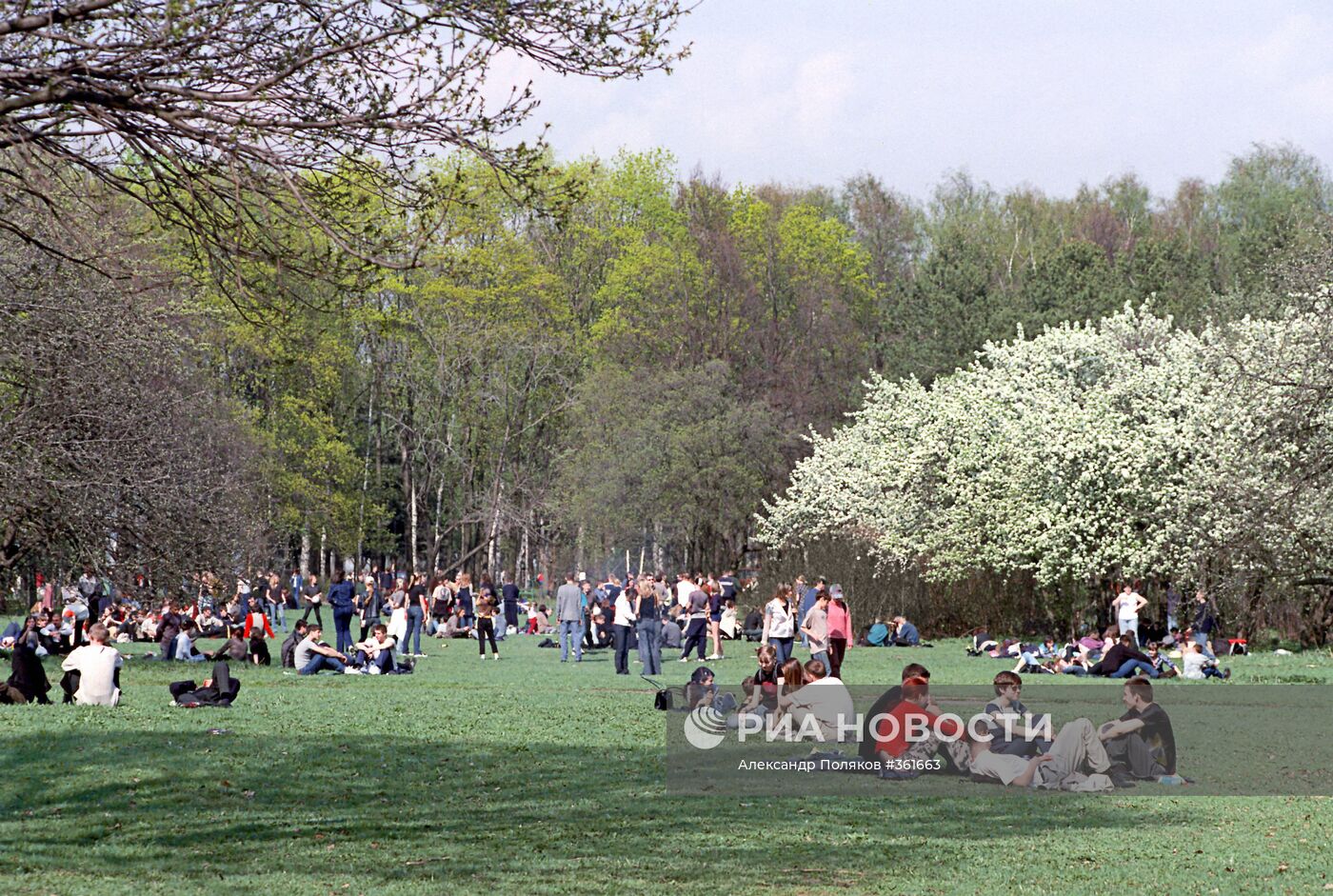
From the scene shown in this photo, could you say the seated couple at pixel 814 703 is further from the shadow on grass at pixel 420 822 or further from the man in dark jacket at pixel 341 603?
the man in dark jacket at pixel 341 603

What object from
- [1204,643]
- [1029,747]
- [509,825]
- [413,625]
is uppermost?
[413,625]

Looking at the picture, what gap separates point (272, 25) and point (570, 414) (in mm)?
56133

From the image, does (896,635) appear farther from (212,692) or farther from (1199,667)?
(212,692)

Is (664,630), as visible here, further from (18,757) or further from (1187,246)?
(1187,246)

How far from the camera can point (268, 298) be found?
1091 centimetres

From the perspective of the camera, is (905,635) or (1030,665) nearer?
(1030,665)

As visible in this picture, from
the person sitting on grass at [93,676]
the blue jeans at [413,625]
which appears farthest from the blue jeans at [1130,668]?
the person sitting on grass at [93,676]

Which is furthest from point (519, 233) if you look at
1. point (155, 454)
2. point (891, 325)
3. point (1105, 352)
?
point (155, 454)

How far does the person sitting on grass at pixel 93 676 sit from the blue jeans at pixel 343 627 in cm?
1171

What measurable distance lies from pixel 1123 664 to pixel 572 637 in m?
11.4

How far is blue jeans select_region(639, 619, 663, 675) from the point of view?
2789 cm

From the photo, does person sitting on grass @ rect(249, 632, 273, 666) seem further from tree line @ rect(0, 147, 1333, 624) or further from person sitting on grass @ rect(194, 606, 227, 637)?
tree line @ rect(0, 147, 1333, 624)

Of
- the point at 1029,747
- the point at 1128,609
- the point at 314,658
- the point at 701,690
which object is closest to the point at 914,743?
the point at 1029,747

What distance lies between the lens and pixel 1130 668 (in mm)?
27516
